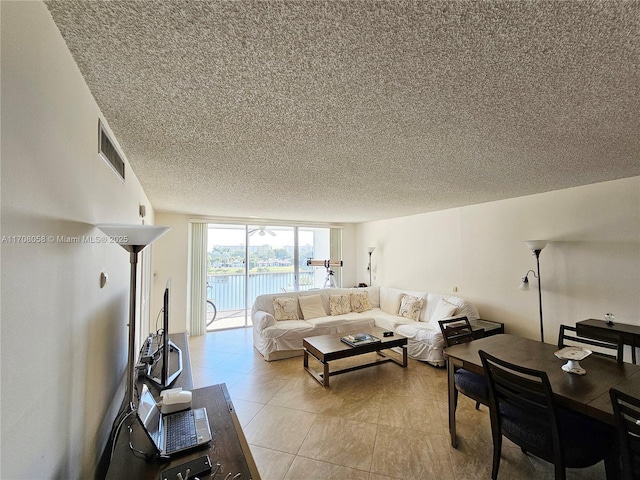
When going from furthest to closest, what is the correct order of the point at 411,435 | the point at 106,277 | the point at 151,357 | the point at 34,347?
the point at 411,435 → the point at 151,357 → the point at 106,277 → the point at 34,347

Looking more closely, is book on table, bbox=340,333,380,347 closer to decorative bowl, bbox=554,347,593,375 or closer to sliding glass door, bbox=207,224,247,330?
decorative bowl, bbox=554,347,593,375

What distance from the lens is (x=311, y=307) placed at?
16.0 feet

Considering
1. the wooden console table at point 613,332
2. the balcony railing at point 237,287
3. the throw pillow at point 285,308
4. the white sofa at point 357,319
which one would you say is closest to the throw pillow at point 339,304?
the white sofa at point 357,319

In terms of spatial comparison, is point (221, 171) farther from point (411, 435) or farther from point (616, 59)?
point (411, 435)

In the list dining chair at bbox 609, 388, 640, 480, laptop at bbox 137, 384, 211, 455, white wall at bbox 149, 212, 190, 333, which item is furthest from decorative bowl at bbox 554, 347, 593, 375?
white wall at bbox 149, 212, 190, 333

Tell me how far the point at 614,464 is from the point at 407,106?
2449mm

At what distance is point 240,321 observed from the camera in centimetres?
612

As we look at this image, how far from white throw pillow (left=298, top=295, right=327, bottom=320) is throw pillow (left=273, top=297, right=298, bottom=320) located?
0.47 ft

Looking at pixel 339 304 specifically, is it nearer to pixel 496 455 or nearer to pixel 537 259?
pixel 537 259

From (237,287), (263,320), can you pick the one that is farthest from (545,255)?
(237,287)

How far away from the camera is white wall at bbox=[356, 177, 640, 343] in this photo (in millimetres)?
2879

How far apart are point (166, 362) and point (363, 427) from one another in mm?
1793

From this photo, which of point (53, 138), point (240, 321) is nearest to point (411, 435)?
point (53, 138)

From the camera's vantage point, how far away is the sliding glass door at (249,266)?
5906 mm
